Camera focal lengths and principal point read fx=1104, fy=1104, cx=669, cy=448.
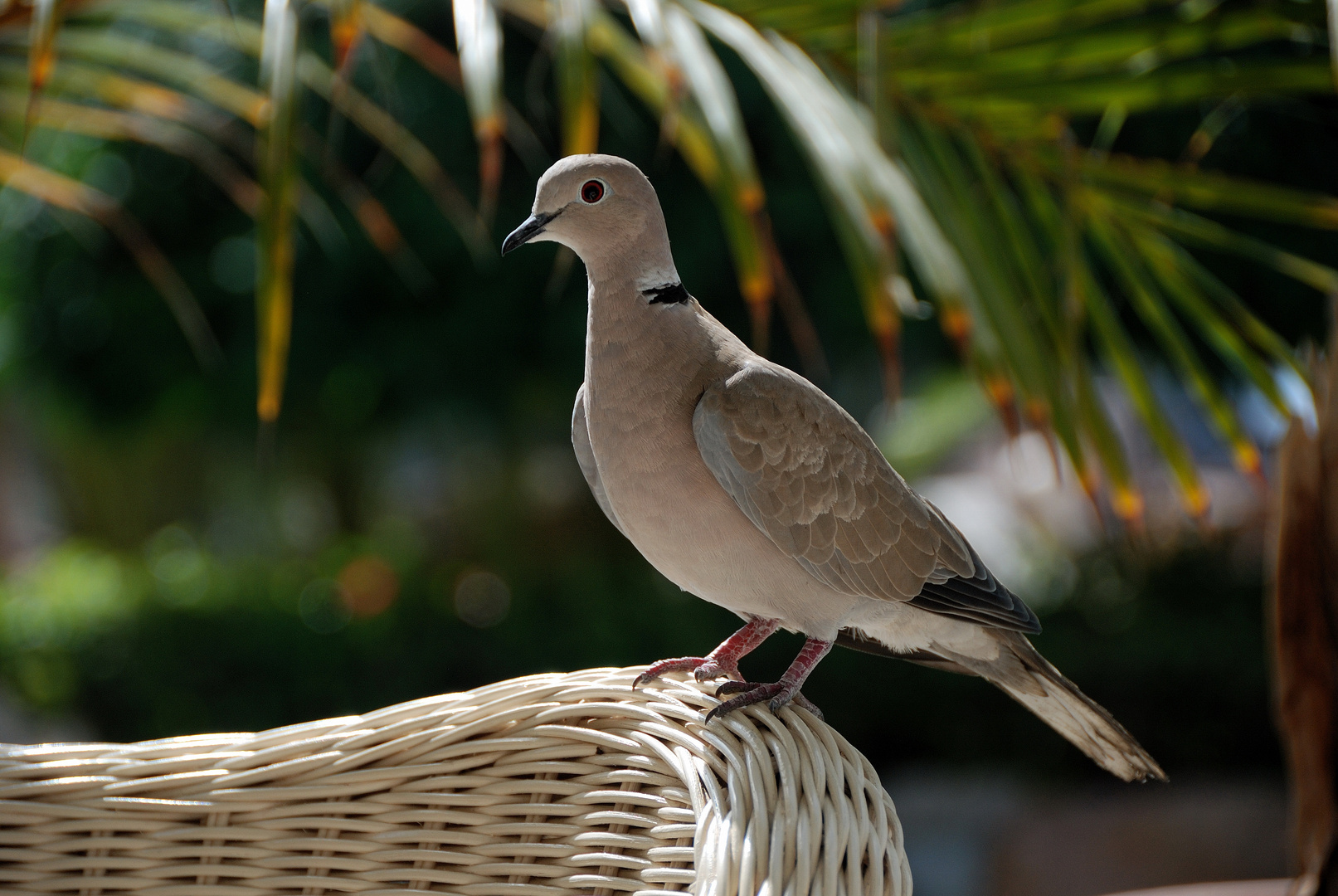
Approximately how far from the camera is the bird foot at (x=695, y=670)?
132cm

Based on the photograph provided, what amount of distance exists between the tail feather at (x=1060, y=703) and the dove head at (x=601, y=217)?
63cm

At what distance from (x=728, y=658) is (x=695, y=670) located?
4 cm

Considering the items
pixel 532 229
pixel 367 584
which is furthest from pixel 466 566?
pixel 532 229

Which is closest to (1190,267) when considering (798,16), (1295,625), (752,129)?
(1295,625)

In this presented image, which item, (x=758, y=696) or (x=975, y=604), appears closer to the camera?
(x=758, y=696)

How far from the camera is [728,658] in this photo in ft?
4.47

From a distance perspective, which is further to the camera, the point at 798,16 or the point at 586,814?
the point at 798,16

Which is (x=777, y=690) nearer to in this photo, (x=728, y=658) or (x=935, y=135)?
(x=728, y=658)

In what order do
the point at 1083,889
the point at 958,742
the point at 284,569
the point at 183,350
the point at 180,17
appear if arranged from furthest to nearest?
1. the point at 284,569
2. the point at 183,350
3. the point at 958,742
4. the point at 1083,889
5. the point at 180,17

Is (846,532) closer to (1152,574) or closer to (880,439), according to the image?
(1152,574)

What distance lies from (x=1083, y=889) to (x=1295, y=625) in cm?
263

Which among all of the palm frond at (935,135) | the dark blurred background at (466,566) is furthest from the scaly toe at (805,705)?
the dark blurred background at (466,566)

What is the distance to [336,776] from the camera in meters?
1.33

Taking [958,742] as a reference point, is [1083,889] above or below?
below
